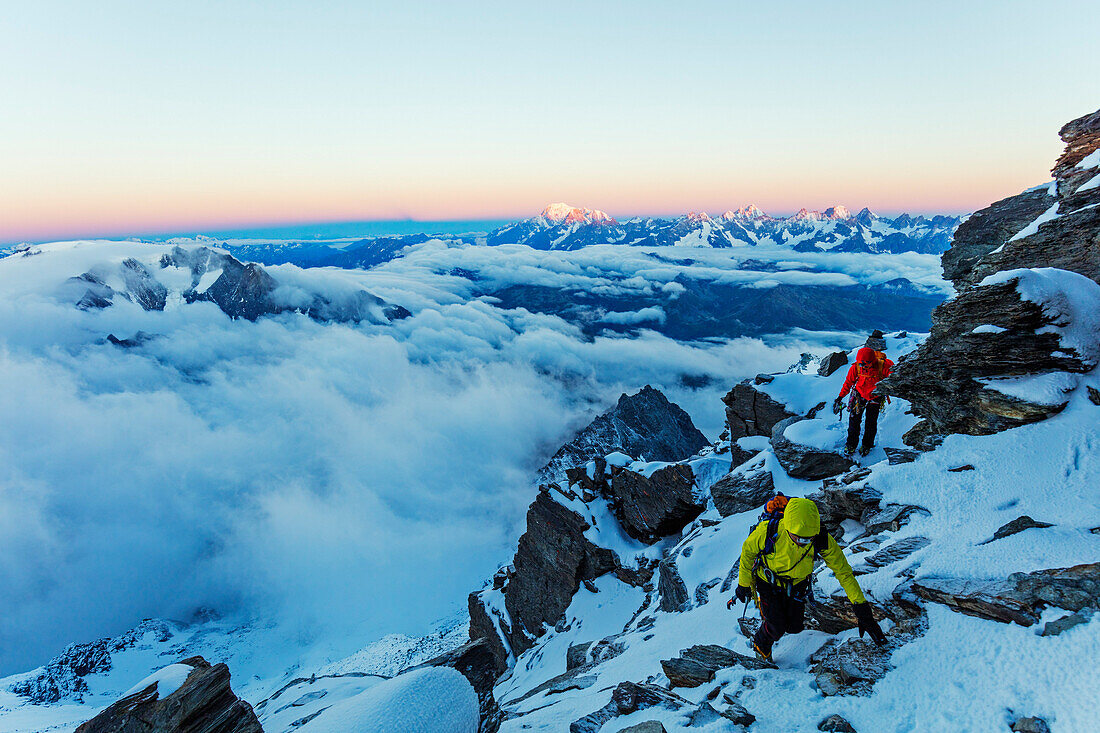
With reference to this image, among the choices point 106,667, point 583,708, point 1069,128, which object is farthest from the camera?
point 106,667

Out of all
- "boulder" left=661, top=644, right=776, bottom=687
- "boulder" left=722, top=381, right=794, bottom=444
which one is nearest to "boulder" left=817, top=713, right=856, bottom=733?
"boulder" left=661, top=644, right=776, bottom=687

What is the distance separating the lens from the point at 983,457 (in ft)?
41.5

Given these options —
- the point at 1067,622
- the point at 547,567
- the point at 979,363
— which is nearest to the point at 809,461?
the point at 979,363

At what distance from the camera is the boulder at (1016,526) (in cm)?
936

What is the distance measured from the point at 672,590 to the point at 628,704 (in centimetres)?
1345

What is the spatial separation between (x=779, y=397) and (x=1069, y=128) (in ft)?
70.2

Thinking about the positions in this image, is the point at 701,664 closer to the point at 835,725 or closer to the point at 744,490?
the point at 835,725

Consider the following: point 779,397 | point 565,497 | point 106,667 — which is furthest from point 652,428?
point 106,667

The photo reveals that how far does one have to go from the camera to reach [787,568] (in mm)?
9289

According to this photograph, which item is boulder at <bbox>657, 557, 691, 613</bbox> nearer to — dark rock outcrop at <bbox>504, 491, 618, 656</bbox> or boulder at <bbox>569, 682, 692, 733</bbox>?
boulder at <bbox>569, 682, 692, 733</bbox>

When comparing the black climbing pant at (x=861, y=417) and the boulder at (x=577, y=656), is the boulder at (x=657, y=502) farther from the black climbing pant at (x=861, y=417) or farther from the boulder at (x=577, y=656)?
the black climbing pant at (x=861, y=417)

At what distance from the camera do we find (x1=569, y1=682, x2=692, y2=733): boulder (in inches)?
399

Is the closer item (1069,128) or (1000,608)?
(1000,608)

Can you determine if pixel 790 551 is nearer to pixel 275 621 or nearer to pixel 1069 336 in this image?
pixel 1069 336
